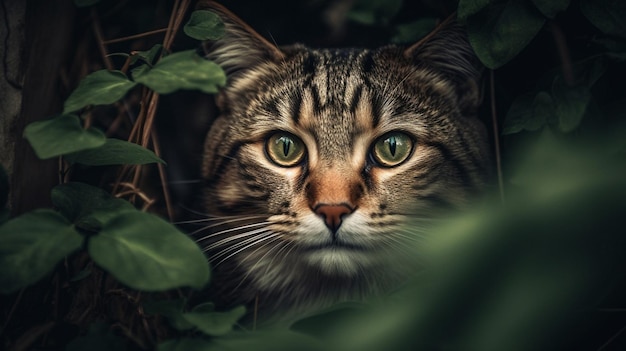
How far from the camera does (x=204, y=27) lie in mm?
1408

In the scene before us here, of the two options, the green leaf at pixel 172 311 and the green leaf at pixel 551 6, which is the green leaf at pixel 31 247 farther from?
the green leaf at pixel 551 6

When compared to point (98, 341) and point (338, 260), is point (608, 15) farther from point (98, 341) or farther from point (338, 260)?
point (98, 341)

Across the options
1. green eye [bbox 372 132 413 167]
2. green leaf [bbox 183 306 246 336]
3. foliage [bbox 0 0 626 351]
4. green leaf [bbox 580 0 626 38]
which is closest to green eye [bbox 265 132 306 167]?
green eye [bbox 372 132 413 167]

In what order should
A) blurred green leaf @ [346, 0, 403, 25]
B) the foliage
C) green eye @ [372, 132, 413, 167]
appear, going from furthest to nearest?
blurred green leaf @ [346, 0, 403, 25], green eye @ [372, 132, 413, 167], the foliage

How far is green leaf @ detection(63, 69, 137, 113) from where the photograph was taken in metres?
1.17

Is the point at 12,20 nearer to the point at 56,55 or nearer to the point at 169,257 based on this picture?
the point at 56,55

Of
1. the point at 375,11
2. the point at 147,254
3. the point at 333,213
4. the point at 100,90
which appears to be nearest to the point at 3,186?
the point at 100,90

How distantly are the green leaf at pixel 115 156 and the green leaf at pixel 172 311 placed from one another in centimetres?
30

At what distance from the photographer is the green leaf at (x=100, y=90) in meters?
1.17

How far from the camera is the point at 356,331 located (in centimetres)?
90

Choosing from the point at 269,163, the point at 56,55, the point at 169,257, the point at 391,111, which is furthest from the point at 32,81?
the point at 391,111

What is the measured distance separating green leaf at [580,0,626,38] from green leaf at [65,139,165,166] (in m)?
1.09

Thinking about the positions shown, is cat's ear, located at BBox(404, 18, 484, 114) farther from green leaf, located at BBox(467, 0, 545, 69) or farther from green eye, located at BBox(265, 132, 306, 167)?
green eye, located at BBox(265, 132, 306, 167)

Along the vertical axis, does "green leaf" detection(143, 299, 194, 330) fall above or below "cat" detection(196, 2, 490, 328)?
below
